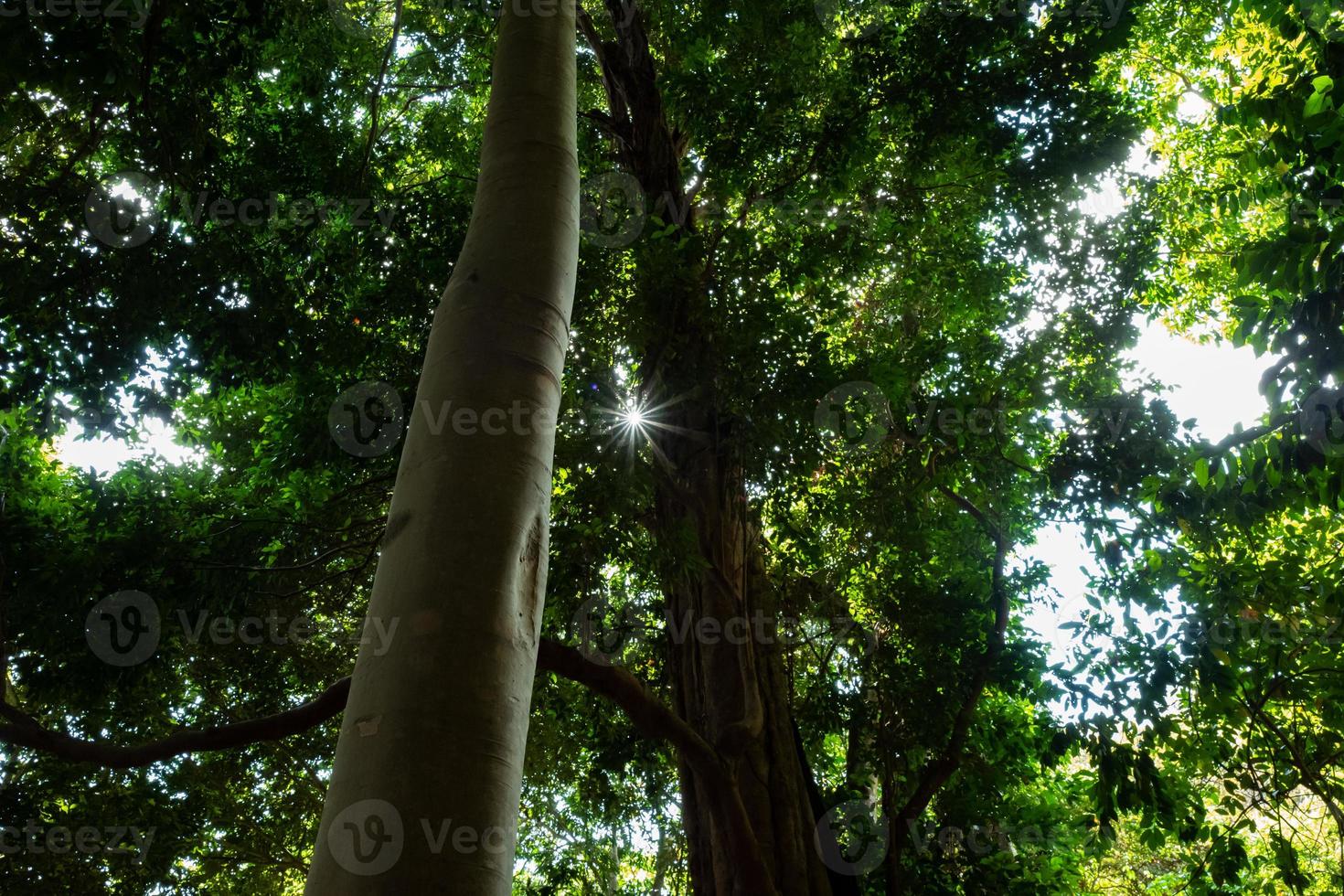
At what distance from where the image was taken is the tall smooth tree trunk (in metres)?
1.20

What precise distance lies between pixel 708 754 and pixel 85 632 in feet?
14.0

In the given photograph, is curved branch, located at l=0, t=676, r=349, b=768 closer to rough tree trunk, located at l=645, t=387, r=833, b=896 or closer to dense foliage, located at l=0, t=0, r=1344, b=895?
dense foliage, located at l=0, t=0, r=1344, b=895

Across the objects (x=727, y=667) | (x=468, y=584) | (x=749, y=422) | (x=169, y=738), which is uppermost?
(x=749, y=422)

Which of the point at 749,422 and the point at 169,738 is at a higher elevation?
the point at 749,422

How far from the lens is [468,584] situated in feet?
4.72

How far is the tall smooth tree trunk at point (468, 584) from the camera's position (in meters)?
1.20

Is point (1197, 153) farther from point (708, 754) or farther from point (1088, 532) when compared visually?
point (708, 754)

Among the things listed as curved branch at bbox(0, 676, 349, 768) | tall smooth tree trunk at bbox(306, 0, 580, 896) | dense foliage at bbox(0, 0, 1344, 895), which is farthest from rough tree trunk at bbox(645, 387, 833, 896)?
tall smooth tree trunk at bbox(306, 0, 580, 896)

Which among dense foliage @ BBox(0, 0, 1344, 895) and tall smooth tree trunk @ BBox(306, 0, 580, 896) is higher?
dense foliage @ BBox(0, 0, 1344, 895)

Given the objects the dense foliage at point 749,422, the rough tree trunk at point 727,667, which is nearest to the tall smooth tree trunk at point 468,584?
the dense foliage at point 749,422

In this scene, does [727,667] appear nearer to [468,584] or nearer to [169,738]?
[169,738]

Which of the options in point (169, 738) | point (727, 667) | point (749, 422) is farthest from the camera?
point (749, 422)

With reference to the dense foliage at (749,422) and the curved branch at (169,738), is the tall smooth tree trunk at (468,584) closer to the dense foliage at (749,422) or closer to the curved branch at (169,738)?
the curved branch at (169,738)

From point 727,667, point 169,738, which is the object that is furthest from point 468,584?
point 727,667
